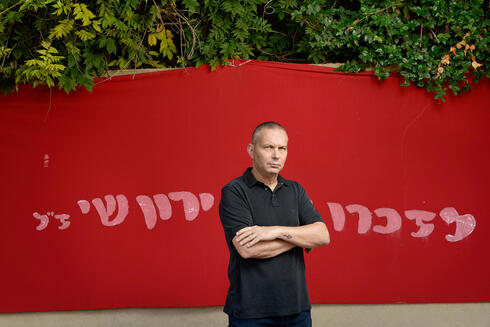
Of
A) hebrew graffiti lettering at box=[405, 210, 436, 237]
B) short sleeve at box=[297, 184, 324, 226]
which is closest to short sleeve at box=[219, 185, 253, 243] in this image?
short sleeve at box=[297, 184, 324, 226]

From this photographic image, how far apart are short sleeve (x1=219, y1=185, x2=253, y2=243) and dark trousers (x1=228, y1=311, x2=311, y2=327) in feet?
1.50

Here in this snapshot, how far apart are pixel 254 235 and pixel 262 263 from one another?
0.18 meters

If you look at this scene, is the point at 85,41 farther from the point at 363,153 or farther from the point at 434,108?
the point at 434,108

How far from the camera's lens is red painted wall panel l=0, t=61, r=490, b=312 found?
4289mm

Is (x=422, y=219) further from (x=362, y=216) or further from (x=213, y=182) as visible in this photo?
(x=213, y=182)

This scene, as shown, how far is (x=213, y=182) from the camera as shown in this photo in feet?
14.2

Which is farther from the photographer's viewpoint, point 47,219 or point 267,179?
point 47,219

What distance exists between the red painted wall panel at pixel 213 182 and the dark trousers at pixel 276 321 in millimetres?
1821

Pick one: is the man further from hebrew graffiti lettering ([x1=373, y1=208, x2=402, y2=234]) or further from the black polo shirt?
hebrew graffiti lettering ([x1=373, y1=208, x2=402, y2=234])

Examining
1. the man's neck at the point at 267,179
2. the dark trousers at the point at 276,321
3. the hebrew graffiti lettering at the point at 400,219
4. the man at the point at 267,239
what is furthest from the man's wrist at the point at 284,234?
the hebrew graffiti lettering at the point at 400,219

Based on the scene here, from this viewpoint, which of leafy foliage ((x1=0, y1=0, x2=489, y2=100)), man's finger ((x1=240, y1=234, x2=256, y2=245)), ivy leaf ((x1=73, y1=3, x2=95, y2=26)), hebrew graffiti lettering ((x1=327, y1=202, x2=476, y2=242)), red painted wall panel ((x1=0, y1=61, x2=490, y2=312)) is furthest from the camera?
hebrew graffiti lettering ((x1=327, y1=202, x2=476, y2=242))

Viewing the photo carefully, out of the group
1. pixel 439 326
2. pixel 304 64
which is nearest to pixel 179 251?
pixel 304 64

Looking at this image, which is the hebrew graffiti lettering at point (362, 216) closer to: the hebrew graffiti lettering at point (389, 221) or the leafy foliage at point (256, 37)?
the hebrew graffiti lettering at point (389, 221)

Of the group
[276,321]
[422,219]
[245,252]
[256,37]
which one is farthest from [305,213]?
[256,37]
